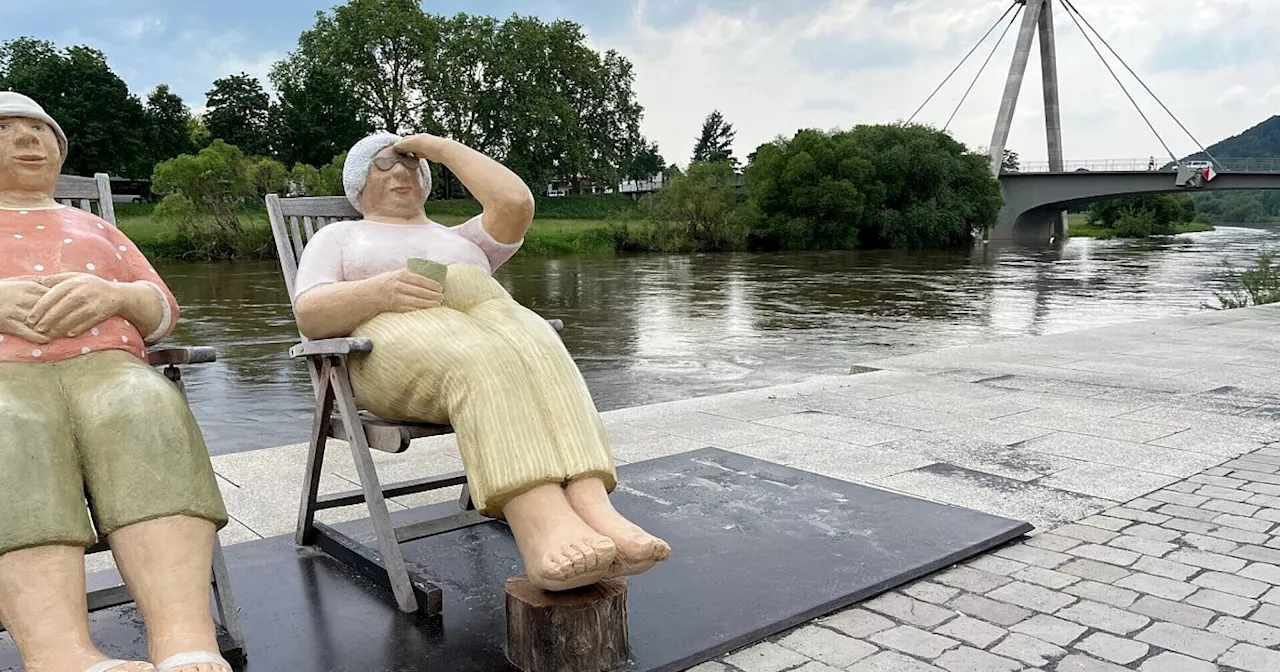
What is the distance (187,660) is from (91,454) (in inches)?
18.9

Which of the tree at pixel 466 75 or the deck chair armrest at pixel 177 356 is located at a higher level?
the tree at pixel 466 75

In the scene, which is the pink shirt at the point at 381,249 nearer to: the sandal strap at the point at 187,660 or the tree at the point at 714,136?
the sandal strap at the point at 187,660

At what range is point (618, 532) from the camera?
2.22 m

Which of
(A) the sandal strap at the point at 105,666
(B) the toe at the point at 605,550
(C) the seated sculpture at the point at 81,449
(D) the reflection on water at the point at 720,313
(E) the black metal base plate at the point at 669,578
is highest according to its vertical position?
(C) the seated sculpture at the point at 81,449

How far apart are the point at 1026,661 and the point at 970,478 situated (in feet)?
5.75

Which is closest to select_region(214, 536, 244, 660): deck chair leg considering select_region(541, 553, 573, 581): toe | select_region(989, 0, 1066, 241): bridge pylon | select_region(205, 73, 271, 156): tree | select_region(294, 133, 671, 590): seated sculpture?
select_region(294, 133, 671, 590): seated sculpture

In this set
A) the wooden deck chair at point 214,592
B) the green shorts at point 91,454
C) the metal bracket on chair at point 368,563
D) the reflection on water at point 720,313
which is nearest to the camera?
the green shorts at point 91,454

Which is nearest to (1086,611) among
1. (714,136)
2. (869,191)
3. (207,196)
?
(207,196)

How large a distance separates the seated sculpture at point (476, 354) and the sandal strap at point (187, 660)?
65cm

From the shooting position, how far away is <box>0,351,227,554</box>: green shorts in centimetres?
189

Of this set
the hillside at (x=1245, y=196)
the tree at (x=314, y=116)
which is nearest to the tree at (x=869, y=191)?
the tree at (x=314, y=116)

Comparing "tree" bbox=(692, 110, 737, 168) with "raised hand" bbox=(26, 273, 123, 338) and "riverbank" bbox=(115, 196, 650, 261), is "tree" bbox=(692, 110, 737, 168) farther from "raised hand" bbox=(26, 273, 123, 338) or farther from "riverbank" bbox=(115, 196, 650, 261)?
Result: "raised hand" bbox=(26, 273, 123, 338)

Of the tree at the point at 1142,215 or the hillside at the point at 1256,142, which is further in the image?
the hillside at the point at 1256,142

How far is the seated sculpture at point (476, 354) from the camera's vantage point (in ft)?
7.42
